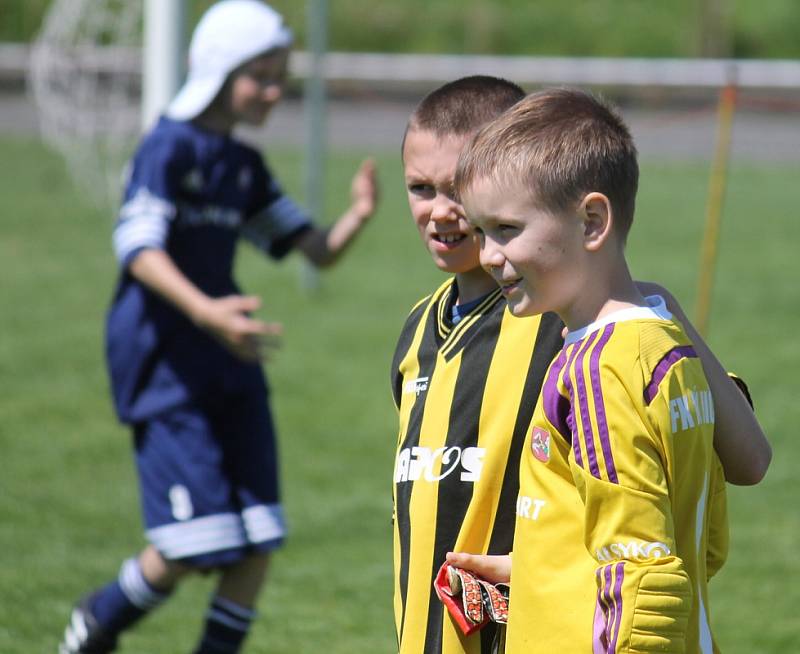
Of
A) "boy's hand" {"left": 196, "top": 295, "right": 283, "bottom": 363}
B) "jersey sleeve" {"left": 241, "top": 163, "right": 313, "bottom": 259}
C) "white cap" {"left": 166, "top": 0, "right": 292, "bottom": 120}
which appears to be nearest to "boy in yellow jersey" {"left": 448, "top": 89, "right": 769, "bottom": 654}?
"boy's hand" {"left": 196, "top": 295, "right": 283, "bottom": 363}

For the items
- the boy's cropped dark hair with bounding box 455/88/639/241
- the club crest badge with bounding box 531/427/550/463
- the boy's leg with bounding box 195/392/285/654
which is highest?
the boy's cropped dark hair with bounding box 455/88/639/241

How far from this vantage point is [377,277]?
12.7 meters

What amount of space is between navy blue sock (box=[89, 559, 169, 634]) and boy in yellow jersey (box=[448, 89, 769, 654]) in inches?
83.4

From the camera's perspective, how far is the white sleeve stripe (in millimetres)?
3934

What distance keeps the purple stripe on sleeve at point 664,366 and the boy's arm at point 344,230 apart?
2426mm

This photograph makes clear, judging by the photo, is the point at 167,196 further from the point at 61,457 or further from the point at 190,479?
the point at 61,457

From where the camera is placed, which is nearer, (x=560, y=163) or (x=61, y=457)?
(x=560, y=163)

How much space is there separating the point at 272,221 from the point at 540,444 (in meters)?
2.48

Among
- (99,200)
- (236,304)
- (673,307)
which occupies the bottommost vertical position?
(99,200)

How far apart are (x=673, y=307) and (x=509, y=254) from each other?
0.34m

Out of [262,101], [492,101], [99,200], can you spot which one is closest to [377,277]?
[99,200]

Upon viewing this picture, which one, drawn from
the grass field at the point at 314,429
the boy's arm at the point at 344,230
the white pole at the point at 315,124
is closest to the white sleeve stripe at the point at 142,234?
the boy's arm at the point at 344,230

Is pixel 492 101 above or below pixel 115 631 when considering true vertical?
above

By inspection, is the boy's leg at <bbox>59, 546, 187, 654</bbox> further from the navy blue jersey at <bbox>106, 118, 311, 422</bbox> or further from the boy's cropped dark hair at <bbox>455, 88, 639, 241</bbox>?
the boy's cropped dark hair at <bbox>455, 88, 639, 241</bbox>
